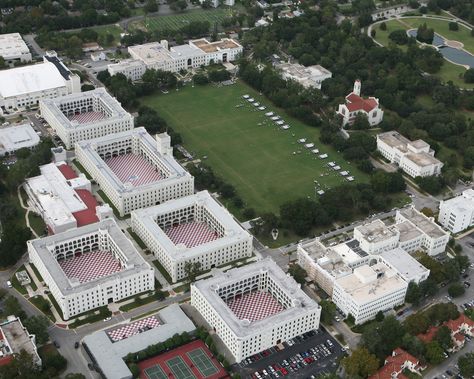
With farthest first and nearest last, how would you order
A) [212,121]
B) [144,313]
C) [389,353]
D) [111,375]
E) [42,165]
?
[212,121] < [42,165] < [144,313] < [389,353] < [111,375]

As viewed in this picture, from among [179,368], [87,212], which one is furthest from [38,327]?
[87,212]

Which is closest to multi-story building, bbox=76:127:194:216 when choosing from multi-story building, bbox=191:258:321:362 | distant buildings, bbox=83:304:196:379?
multi-story building, bbox=191:258:321:362

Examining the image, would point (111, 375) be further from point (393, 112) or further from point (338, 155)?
point (393, 112)

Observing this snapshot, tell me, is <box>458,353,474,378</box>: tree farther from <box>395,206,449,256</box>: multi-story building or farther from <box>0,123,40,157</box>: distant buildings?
<box>0,123,40,157</box>: distant buildings

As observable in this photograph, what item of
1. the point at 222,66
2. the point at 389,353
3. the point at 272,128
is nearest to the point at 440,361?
the point at 389,353

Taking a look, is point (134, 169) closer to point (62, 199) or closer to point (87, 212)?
point (62, 199)

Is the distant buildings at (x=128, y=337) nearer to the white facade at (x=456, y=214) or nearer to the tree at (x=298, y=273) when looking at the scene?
the tree at (x=298, y=273)
